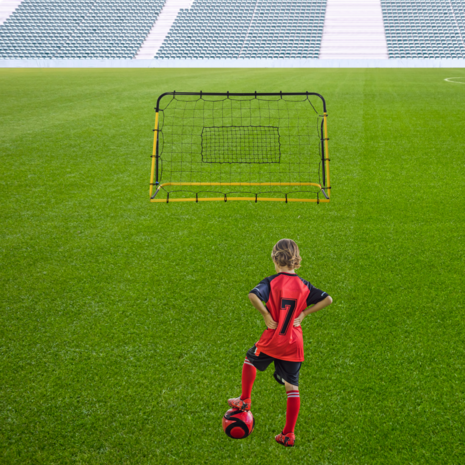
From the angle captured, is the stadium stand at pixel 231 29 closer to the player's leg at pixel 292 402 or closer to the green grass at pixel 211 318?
the green grass at pixel 211 318

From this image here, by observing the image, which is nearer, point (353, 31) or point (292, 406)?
point (292, 406)

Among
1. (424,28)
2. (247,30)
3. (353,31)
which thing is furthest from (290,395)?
(353,31)

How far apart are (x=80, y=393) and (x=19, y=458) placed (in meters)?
0.55

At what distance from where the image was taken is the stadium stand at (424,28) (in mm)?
32781

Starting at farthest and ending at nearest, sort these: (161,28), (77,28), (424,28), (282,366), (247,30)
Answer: (161,28)
(77,28)
(247,30)
(424,28)
(282,366)

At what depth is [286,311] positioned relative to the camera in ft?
7.80

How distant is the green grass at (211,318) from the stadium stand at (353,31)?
29813 mm

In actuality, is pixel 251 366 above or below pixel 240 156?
above

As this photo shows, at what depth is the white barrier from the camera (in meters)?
30.9

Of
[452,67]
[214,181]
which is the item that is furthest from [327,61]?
[214,181]

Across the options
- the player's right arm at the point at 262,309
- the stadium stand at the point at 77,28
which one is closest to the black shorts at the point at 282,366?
the player's right arm at the point at 262,309

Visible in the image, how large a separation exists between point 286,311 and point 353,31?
42.0m

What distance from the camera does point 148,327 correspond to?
145 inches

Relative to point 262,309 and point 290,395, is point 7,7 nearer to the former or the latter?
point 262,309
